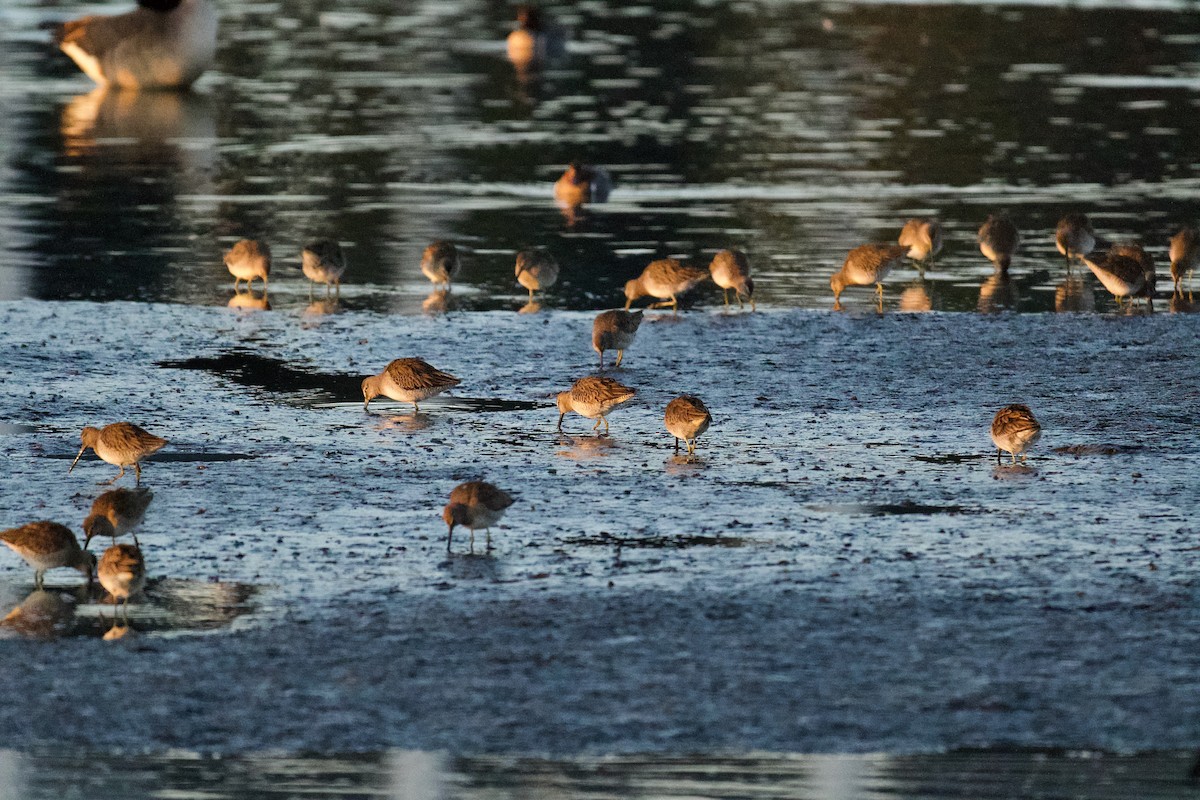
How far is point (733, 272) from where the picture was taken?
16.6m

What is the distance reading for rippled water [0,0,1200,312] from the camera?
19078mm

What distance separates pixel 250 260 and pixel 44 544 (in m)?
8.39

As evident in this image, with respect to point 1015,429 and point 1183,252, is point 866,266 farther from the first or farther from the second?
point 1015,429

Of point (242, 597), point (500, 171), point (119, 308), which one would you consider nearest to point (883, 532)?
point (242, 597)

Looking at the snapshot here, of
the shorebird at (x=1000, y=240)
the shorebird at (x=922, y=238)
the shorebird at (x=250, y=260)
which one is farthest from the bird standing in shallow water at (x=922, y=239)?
the shorebird at (x=250, y=260)

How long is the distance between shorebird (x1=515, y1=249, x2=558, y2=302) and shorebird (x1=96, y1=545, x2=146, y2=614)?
851cm

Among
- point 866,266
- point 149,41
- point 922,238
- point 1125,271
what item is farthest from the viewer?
point 149,41

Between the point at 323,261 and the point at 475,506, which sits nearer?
the point at 475,506

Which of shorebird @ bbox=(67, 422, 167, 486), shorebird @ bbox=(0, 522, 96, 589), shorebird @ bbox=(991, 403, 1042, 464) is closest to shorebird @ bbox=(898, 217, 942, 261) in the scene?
shorebird @ bbox=(991, 403, 1042, 464)

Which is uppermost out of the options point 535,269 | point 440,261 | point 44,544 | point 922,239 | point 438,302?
point 922,239

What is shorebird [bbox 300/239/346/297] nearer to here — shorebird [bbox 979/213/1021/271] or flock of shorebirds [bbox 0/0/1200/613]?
flock of shorebirds [bbox 0/0/1200/613]

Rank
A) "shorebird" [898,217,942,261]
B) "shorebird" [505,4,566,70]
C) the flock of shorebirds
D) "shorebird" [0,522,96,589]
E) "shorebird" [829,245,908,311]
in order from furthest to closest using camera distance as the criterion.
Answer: "shorebird" [505,4,566,70]
"shorebird" [898,217,942,261]
"shorebird" [829,245,908,311]
the flock of shorebirds
"shorebird" [0,522,96,589]

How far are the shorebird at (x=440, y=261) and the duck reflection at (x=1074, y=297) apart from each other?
16.4ft

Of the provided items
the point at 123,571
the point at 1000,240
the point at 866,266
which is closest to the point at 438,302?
the point at 866,266
